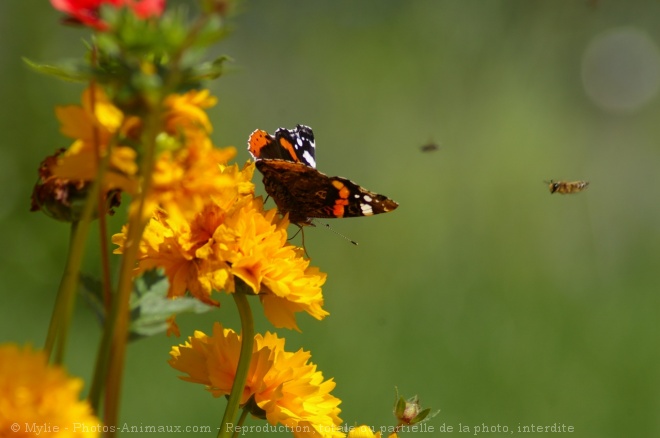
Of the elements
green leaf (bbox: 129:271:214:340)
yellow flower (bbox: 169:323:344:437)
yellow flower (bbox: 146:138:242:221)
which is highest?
yellow flower (bbox: 146:138:242:221)

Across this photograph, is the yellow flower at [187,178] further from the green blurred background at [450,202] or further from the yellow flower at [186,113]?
the green blurred background at [450,202]

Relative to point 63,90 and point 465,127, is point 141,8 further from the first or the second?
point 465,127

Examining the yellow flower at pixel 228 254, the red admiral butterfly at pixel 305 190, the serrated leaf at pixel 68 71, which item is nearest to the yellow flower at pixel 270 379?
the yellow flower at pixel 228 254

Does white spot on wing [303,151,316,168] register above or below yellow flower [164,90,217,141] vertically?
below

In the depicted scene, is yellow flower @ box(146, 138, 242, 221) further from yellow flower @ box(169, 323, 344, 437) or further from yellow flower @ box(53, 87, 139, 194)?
yellow flower @ box(169, 323, 344, 437)

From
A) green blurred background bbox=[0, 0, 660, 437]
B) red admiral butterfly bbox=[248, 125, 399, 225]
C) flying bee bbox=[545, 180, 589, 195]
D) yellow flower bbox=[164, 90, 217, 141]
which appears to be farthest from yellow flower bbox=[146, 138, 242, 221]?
green blurred background bbox=[0, 0, 660, 437]

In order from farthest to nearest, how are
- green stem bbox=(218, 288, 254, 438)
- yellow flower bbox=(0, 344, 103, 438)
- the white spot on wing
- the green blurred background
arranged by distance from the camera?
the green blurred background → the white spot on wing → green stem bbox=(218, 288, 254, 438) → yellow flower bbox=(0, 344, 103, 438)

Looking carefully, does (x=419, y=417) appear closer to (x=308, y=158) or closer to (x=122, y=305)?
(x=122, y=305)
